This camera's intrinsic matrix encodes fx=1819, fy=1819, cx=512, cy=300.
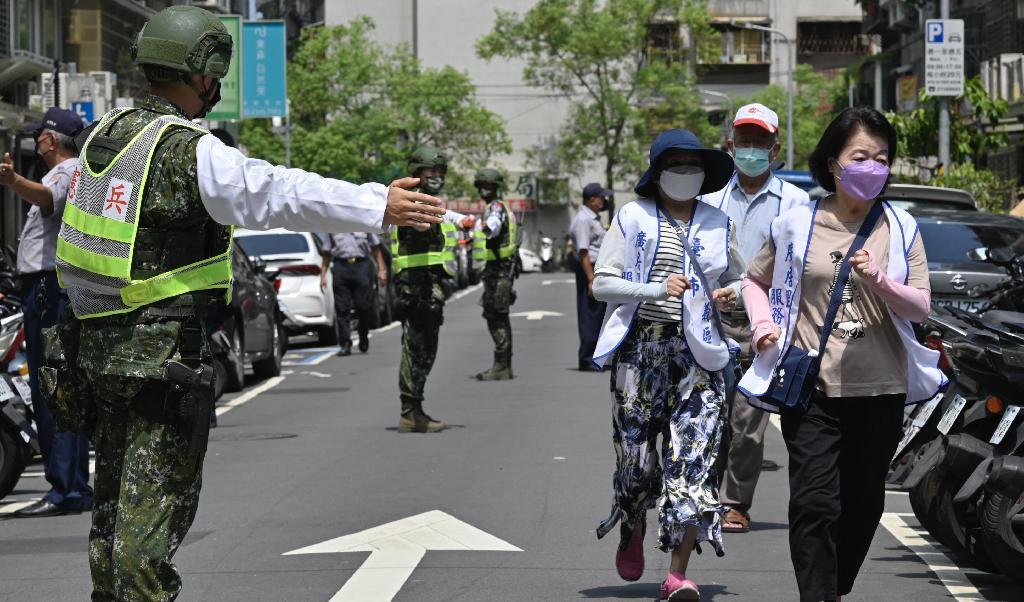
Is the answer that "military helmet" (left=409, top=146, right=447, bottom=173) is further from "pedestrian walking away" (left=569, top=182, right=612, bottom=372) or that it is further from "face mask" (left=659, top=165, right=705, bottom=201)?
"face mask" (left=659, top=165, right=705, bottom=201)

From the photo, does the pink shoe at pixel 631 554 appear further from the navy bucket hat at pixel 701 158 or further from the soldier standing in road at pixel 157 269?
the soldier standing in road at pixel 157 269

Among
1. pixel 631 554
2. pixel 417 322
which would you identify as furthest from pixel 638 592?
pixel 417 322

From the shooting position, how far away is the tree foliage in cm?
6197

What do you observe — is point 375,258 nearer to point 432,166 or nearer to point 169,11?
point 432,166

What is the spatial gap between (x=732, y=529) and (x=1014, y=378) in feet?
6.89

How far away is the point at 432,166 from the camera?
1330 centimetres

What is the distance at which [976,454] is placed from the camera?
7.37m

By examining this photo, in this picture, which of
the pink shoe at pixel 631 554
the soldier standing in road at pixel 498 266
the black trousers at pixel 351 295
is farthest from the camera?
the black trousers at pixel 351 295

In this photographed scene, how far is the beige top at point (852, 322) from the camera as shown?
6.24 metres

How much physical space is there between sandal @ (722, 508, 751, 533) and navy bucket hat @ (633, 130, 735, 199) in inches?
78.4

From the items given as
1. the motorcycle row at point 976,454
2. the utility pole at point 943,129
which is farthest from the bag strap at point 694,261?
the utility pole at point 943,129

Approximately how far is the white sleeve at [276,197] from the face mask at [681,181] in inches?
101

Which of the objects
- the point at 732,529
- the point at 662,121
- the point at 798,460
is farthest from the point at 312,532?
the point at 662,121

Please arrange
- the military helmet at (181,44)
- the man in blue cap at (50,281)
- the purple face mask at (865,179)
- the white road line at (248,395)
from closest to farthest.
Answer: the military helmet at (181,44)
the purple face mask at (865,179)
the man in blue cap at (50,281)
the white road line at (248,395)
